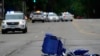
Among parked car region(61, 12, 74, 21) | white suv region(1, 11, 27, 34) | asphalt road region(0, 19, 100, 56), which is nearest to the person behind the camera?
asphalt road region(0, 19, 100, 56)

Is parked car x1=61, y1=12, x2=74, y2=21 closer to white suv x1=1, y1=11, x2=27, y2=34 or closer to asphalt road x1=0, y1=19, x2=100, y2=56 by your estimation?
white suv x1=1, y1=11, x2=27, y2=34

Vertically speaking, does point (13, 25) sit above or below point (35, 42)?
below

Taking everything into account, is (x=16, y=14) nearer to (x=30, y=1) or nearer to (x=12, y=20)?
(x=12, y=20)

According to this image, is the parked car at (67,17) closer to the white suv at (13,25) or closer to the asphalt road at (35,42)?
the white suv at (13,25)

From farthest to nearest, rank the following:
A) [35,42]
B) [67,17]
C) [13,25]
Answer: [67,17] → [13,25] → [35,42]

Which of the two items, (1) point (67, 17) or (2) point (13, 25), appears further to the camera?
(1) point (67, 17)

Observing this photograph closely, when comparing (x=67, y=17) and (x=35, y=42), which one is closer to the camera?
(x=35, y=42)

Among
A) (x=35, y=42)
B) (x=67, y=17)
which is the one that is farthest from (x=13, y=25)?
(x=67, y=17)

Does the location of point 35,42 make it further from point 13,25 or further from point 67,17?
point 67,17

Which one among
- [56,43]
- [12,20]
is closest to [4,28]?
[12,20]

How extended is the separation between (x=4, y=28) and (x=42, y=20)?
3455cm

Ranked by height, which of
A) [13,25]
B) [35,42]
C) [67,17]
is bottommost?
[67,17]

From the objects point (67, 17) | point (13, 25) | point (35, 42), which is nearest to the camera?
point (35, 42)

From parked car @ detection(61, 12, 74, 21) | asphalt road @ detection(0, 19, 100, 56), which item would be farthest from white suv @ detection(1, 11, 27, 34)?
parked car @ detection(61, 12, 74, 21)
